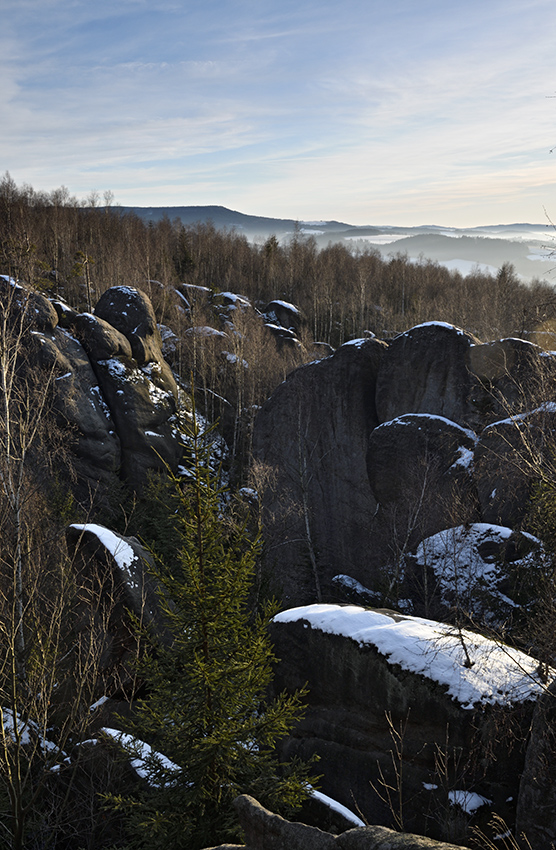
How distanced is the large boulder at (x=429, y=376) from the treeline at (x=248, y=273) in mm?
16023

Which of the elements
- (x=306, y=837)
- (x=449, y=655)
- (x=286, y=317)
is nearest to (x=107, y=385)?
(x=449, y=655)

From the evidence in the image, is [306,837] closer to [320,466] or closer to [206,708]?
[206,708]

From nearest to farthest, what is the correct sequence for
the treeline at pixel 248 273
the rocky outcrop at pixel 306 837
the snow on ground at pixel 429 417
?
the rocky outcrop at pixel 306 837
the snow on ground at pixel 429 417
the treeline at pixel 248 273

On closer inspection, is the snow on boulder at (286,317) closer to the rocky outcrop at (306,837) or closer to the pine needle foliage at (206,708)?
the pine needle foliage at (206,708)

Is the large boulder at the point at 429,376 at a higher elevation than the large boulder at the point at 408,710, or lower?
higher

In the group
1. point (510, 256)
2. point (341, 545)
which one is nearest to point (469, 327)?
point (341, 545)

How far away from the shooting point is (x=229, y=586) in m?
6.80

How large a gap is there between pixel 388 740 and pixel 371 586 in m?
13.6

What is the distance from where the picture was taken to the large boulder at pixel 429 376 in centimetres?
2347

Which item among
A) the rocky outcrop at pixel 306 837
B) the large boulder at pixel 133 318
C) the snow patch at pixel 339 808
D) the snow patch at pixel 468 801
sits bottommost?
the snow patch at pixel 339 808

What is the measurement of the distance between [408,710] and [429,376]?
1760 cm

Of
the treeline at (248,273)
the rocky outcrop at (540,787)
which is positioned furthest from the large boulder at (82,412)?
the rocky outcrop at (540,787)

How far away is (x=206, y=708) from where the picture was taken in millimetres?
6582

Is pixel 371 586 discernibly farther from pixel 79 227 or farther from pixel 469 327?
pixel 79 227
